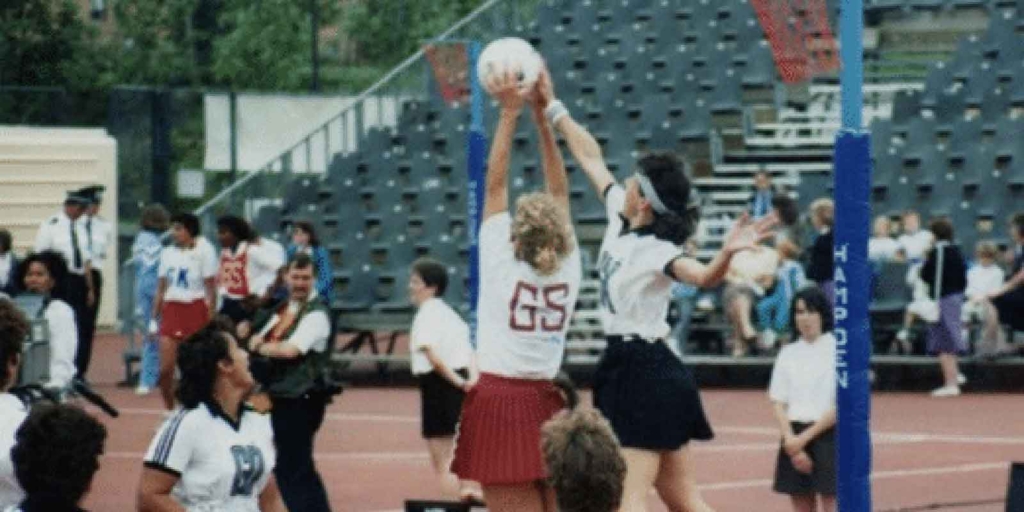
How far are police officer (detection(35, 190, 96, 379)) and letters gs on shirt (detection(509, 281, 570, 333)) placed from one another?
14.0 meters

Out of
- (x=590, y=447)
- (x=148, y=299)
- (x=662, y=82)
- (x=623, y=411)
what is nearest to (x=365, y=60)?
(x=662, y=82)

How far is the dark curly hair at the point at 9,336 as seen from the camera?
29.8 ft

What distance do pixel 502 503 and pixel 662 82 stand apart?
66.1ft

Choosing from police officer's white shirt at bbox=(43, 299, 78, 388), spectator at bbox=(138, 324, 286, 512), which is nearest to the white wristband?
spectator at bbox=(138, 324, 286, 512)

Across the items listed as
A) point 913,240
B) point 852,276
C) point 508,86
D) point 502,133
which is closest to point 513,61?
point 508,86

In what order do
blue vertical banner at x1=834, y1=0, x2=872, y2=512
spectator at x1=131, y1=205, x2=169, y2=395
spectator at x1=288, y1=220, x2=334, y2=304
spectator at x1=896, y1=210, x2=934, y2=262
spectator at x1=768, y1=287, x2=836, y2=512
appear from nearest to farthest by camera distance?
blue vertical banner at x1=834, y1=0, x2=872, y2=512 < spectator at x1=768, y1=287, x2=836, y2=512 < spectator at x1=288, y1=220, x2=334, y2=304 < spectator at x1=131, y1=205, x2=169, y2=395 < spectator at x1=896, y1=210, x2=934, y2=262

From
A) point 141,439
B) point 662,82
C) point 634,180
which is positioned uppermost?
point 662,82

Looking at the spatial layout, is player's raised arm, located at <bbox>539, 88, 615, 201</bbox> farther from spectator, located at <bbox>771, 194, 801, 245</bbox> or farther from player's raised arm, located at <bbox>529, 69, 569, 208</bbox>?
spectator, located at <bbox>771, 194, 801, 245</bbox>

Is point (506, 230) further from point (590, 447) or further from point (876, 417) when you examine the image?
point (876, 417)

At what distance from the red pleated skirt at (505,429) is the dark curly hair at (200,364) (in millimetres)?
1416

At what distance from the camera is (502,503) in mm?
10617

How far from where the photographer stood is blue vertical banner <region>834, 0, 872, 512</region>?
395 inches

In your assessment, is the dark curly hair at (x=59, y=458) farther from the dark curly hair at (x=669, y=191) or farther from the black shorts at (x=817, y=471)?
the black shorts at (x=817, y=471)

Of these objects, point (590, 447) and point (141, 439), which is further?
point (141, 439)
